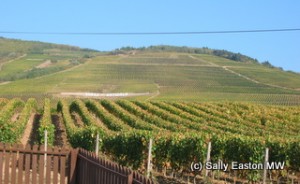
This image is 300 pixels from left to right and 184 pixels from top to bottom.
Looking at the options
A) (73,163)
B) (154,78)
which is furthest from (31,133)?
(154,78)

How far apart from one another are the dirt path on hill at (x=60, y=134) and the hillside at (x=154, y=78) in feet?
103

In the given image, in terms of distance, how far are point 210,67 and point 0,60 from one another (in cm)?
5111

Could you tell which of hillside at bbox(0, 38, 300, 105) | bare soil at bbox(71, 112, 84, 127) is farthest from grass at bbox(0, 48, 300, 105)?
bare soil at bbox(71, 112, 84, 127)

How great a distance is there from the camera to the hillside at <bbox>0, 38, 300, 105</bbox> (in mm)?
81125

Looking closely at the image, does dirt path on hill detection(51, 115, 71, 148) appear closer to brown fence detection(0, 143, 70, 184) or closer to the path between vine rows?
the path between vine rows

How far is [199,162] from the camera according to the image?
729 inches

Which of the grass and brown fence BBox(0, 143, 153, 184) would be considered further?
the grass

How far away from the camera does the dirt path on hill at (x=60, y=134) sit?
31.7 m

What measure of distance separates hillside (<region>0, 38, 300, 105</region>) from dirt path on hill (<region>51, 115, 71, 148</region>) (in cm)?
3150

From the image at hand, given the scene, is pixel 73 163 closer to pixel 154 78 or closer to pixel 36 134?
pixel 36 134

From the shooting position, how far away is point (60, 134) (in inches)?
1438

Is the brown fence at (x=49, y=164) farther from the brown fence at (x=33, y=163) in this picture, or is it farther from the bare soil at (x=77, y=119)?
the bare soil at (x=77, y=119)

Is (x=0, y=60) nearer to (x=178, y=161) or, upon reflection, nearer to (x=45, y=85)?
(x=45, y=85)

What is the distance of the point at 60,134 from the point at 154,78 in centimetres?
6014
